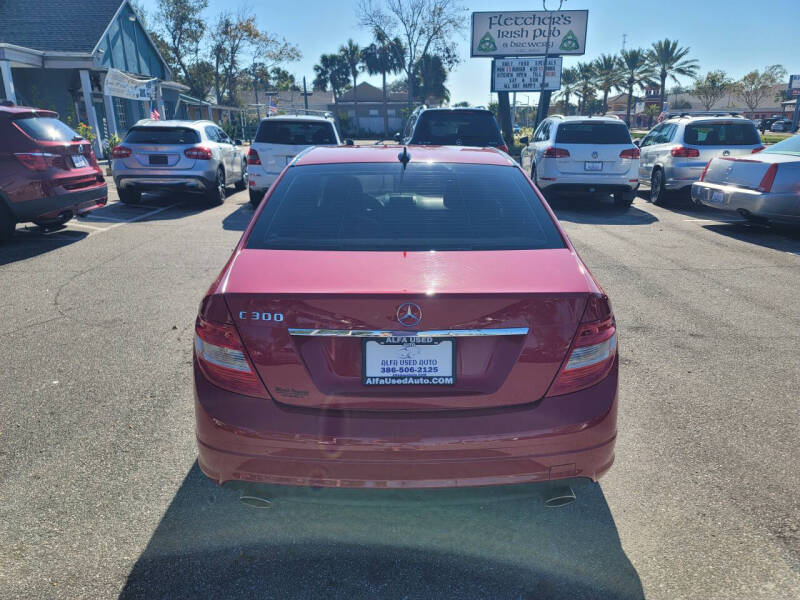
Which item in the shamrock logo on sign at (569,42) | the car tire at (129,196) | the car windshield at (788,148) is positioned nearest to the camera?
the car windshield at (788,148)

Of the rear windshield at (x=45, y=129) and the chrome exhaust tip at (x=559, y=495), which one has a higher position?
the rear windshield at (x=45, y=129)

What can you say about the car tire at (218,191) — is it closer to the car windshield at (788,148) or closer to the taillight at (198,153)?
the taillight at (198,153)

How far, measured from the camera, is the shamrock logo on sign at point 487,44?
31.9 metres

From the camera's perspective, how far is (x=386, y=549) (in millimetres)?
2590

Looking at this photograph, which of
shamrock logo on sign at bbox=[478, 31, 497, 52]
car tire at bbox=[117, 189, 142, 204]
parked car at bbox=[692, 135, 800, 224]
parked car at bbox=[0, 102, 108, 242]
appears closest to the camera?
parked car at bbox=[0, 102, 108, 242]

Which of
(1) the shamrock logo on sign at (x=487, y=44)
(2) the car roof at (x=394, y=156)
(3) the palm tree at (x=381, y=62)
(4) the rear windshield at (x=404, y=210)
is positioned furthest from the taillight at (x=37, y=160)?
(3) the palm tree at (x=381, y=62)

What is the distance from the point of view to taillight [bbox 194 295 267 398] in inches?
88.4

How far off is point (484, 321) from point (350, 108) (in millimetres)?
85728

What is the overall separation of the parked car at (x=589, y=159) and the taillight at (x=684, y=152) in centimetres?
112

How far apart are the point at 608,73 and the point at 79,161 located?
76889 mm

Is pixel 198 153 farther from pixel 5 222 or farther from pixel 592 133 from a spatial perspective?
pixel 592 133

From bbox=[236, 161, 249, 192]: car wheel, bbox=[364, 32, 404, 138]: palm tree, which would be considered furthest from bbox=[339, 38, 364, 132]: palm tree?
bbox=[236, 161, 249, 192]: car wheel

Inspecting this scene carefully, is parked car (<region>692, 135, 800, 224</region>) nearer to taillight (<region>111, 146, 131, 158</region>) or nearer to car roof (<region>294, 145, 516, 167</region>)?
car roof (<region>294, 145, 516, 167</region>)

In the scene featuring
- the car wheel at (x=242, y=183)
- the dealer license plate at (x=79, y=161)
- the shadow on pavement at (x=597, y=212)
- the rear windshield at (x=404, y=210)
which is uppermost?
the rear windshield at (x=404, y=210)
